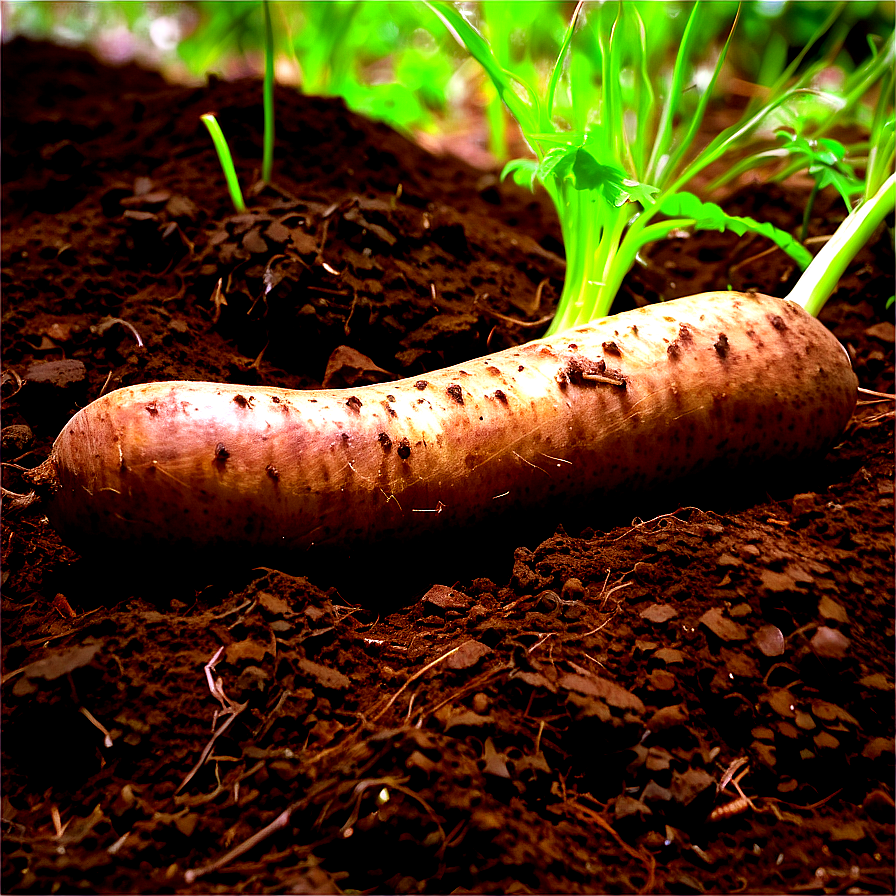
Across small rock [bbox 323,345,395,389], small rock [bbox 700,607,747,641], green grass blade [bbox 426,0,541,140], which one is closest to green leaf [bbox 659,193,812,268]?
green grass blade [bbox 426,0,541,140]

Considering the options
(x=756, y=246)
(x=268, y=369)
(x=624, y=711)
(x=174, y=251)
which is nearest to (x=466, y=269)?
(x=268, y=369)

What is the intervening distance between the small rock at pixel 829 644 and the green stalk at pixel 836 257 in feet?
3.81

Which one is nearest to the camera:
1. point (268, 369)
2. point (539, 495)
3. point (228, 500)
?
point (228, 500)

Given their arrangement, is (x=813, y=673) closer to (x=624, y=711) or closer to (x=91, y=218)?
(x=624, y=711)

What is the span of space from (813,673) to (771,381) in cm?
84

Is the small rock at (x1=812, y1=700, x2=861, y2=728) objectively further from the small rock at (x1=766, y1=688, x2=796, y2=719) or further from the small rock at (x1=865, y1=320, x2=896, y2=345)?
the small rock at (x1=865, y1=320, x2=896, y2=345)

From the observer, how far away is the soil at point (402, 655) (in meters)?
1.15

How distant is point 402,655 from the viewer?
1.51 metres

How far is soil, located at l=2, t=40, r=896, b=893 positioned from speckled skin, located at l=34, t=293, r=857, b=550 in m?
0.12

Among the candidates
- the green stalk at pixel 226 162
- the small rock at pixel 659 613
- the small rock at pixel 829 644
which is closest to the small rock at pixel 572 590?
the small rock at pixel 659 613

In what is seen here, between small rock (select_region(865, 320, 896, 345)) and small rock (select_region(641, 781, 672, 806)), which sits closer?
small rock (select_region(641, 781, 672, 806))

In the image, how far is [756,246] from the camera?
276 centimetres

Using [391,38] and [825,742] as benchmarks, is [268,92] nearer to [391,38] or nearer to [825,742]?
[825,742]

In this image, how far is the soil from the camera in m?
1.15
